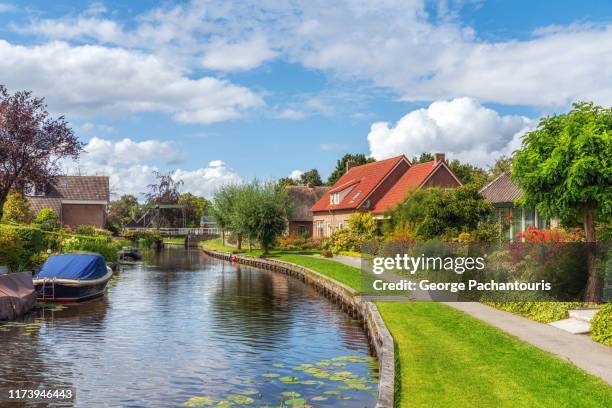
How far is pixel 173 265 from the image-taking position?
5522cm

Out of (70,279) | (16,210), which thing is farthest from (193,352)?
(16,210)

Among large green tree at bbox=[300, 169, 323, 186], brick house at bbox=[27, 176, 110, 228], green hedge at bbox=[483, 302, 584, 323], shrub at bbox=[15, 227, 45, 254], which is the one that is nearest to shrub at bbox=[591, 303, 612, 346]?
green hedge at bbox=[483, 302, 584, 323]

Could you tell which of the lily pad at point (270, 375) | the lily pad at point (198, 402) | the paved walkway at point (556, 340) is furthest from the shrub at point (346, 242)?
the lily pad at point (198, 402)

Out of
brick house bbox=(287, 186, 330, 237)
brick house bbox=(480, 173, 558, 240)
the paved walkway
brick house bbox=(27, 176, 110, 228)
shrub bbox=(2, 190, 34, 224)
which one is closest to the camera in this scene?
the paved walkway

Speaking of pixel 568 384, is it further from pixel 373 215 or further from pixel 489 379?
pixel 373 215

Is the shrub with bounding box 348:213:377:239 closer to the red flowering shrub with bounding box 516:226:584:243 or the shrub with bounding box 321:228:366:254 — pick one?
the shrub with bounding box 321:228:366:254

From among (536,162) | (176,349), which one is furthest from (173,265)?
(536,162)

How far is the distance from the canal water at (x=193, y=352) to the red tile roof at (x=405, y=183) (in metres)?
24.1

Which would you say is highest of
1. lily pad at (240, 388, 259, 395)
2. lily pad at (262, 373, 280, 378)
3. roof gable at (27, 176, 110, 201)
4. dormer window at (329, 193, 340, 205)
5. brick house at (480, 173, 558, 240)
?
roof gable at (27, 176, 110, 201)

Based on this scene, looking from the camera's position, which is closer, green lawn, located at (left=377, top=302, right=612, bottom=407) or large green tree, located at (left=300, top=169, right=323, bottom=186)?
green lawn, located at (left=377, top=302, right=612, bottom=407)

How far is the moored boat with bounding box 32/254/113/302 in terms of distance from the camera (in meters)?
28.6

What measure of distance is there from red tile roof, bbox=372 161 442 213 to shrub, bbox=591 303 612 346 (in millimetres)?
37841

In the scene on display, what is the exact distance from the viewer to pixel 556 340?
15.0m

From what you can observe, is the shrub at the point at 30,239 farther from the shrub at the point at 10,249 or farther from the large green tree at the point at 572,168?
the large green tree at the point at 572,168
